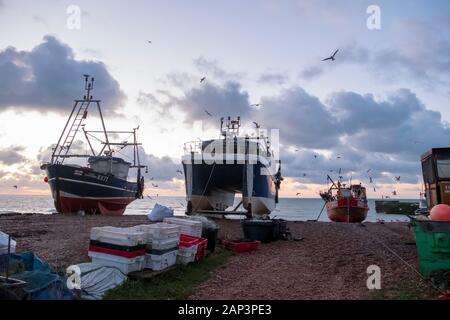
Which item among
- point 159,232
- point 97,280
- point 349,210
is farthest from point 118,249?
point 349,210

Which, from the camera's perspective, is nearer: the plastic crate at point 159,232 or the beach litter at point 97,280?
the beach litter at point 97,280

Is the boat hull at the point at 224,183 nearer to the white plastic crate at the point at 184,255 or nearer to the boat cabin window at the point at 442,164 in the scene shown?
the boat cabin window at the point at 442,164

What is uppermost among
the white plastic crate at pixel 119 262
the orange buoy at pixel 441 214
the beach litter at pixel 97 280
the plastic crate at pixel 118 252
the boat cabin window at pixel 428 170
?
the boat cabin window at pixel 428 170

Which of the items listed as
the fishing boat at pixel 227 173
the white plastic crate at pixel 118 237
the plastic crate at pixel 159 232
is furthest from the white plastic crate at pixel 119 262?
the fishing boat at pixel 227 173

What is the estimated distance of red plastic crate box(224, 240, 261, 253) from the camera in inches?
539

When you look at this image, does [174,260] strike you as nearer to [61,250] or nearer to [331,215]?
[61,250]

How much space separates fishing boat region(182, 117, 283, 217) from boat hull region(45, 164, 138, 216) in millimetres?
7910

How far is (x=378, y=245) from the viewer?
1428 centimetres

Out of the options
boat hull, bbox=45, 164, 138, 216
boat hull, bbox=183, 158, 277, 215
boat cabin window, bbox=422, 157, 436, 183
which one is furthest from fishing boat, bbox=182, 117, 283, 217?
boat cabin window, bbox=422, 157, 436, 183

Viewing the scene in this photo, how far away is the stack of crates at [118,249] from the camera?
8.09m

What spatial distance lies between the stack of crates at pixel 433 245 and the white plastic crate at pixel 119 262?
5.85 metres
